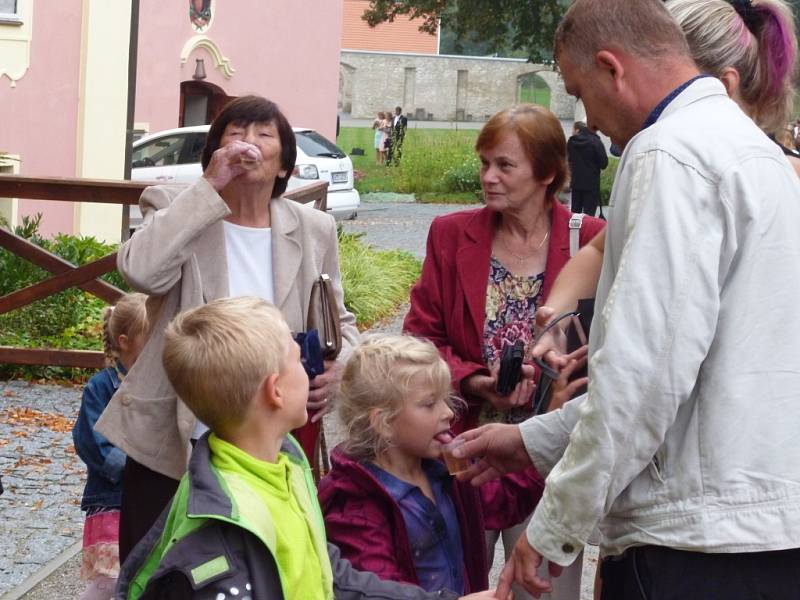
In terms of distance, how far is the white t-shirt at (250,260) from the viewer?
4090 millimetres

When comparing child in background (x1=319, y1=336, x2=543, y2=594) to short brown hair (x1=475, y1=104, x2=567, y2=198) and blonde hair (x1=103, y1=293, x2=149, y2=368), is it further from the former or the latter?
blonde hair (x1=103, y1=293, x2=149, y2=368)

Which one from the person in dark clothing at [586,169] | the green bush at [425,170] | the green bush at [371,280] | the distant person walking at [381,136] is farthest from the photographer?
the distant person walking at [381,136]

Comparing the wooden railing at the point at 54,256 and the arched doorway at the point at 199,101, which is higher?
the arched doorway at the point at 199,101

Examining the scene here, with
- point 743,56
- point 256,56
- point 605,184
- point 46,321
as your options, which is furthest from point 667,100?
point 605,184

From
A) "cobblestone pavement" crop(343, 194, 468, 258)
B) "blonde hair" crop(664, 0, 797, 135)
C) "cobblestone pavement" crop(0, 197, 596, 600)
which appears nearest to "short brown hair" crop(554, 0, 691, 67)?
"blonde hair" crop(664, 0, 797, 135)

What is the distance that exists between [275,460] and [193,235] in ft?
3.46

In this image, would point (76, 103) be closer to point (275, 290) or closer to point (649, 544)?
point (275, 290)

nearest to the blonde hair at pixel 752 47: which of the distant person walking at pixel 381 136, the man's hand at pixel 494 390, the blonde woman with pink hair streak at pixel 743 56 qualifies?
the blonde woman with pink hair streak at pixel 743 56

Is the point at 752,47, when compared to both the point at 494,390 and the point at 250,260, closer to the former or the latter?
the point at 494,390

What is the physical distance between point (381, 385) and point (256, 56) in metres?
26.5

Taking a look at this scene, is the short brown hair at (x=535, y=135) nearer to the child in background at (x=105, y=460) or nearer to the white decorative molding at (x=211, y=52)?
the child in background at (x=105, y=460)

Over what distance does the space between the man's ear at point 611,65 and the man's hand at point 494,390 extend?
1.31 metres

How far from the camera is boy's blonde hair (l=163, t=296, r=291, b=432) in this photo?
9.40ft

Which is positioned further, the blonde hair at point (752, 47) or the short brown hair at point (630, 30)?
the blonde hair at point (752, 47)
